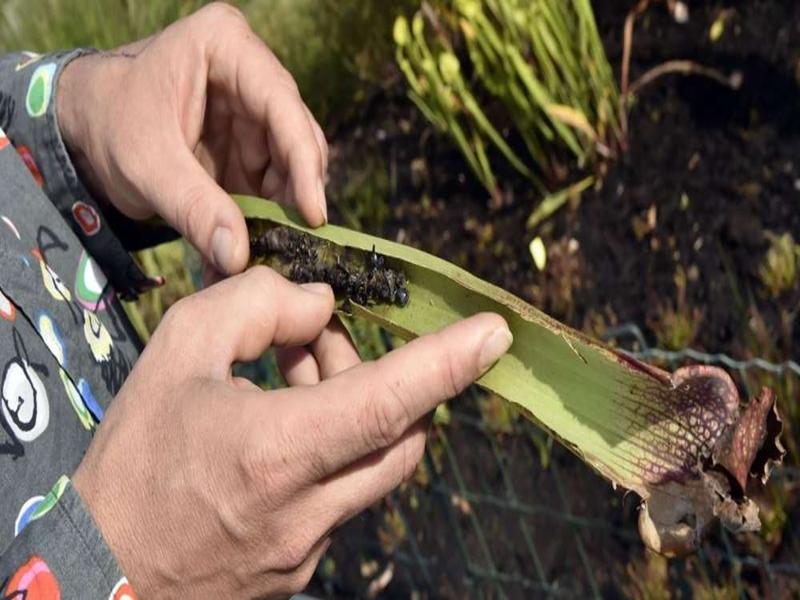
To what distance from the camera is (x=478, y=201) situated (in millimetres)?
2736

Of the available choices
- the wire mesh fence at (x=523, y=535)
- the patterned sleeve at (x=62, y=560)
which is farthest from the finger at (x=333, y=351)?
the wire mesh fence at (x=523, y=535)

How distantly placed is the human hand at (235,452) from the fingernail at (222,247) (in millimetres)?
199

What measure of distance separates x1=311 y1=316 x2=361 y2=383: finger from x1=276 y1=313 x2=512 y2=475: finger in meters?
0.20

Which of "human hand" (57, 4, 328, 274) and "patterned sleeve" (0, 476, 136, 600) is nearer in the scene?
"patterned sleeve" (0, 476, 136, 600)

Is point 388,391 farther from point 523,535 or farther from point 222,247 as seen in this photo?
point 523,535

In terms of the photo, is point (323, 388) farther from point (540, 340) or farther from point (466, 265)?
point (466, 265)

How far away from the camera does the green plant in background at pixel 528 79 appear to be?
Answer: 2357 mm

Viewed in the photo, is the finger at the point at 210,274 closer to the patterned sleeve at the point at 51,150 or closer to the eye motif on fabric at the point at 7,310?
the patterned sleeve at the point at 51,150

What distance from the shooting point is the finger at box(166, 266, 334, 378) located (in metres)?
0.98

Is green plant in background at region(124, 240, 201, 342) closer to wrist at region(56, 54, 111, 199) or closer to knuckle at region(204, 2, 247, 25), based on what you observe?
wrist at region(56, 54, 111, 199)

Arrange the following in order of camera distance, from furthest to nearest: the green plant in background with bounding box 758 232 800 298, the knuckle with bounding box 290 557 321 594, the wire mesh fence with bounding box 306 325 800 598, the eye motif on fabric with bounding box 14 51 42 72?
1. the green plant in background with bounding box 758 232 800 298
2. the wire mesh fence with bounding box 306 325 800 598
3. the eye motif on fabric with bounding box 14 51 42 72
4. the knuckle with bounding box 290 557 321 594

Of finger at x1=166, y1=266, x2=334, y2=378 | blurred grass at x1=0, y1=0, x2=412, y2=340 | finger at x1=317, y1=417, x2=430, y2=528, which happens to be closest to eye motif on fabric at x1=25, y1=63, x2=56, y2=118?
finger at x1=166, y1=266, x2=334, y2=378

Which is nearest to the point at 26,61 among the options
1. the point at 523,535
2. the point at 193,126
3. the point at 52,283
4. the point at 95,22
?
the point at 193,126

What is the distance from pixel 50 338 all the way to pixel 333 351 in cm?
31
